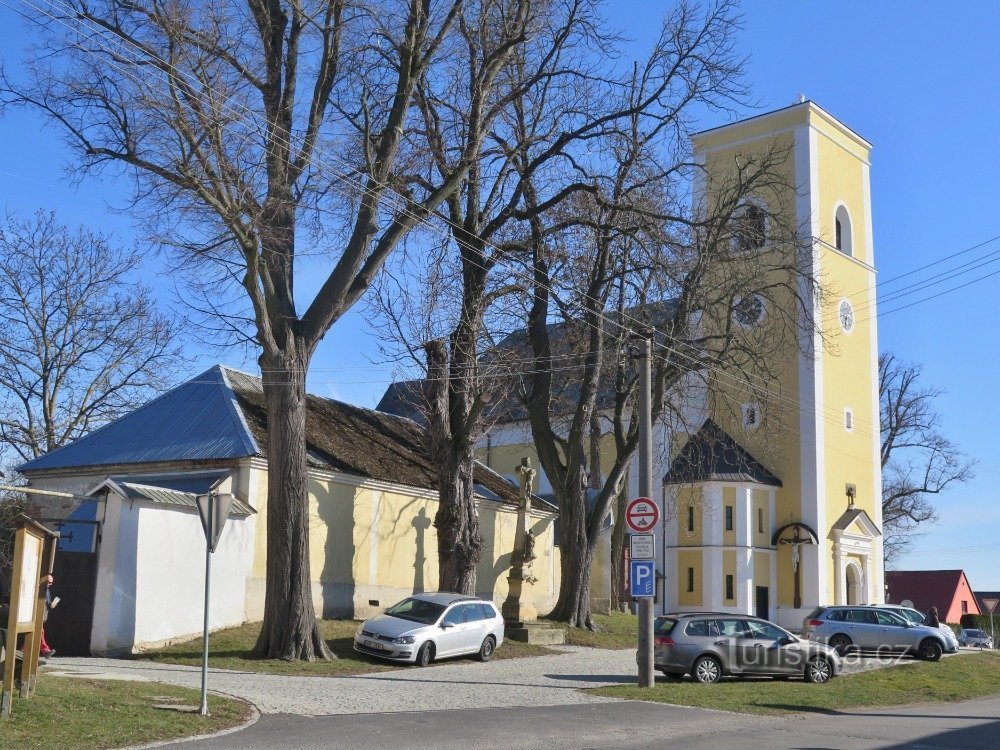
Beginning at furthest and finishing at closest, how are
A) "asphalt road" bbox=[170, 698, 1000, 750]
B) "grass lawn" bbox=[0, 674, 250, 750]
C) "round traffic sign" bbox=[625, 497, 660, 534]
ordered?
"round traffic sign" bbox=[625, 497, 660, 534]
"asphalt road" bbox=[170, 698, 1000, 750]
"grass lawn" bbox=[0, 674, 250, 750]

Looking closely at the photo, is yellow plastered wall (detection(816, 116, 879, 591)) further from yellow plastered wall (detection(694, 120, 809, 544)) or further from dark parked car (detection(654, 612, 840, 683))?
dark parked car (detection(654, 612, 840, 683))

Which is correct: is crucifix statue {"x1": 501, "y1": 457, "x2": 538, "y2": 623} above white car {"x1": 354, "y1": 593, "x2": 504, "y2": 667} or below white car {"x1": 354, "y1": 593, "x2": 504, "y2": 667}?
above

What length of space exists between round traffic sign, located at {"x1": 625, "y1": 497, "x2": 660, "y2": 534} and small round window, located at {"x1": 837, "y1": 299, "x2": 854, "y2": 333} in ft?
124

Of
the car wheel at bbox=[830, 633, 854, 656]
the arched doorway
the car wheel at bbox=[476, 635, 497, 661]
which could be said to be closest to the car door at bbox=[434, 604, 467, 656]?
the car wheel at bbox=[476, 635, 497, 661]

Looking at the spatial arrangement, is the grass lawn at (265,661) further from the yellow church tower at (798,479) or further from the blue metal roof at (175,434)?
the yellow church tower at (798,479)

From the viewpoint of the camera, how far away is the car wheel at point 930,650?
95.0 feet

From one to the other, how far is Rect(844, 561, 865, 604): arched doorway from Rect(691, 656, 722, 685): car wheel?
1370 inches

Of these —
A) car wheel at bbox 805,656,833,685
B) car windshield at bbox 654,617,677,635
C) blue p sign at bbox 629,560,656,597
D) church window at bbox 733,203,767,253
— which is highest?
church window at bbox 733,203,767,253

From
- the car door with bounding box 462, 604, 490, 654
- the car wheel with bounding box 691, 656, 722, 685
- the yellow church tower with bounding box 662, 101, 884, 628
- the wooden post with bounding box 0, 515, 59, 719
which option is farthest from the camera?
the yellow church tower with bounding box 662, 101, 884, 628

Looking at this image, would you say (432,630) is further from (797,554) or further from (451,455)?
(797,554)

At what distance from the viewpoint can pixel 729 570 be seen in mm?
50406

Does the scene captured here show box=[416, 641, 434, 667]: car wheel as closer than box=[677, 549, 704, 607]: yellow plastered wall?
Yes

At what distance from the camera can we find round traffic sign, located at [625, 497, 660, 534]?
18.9 metres

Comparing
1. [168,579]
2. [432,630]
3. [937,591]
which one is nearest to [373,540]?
[432,630]
